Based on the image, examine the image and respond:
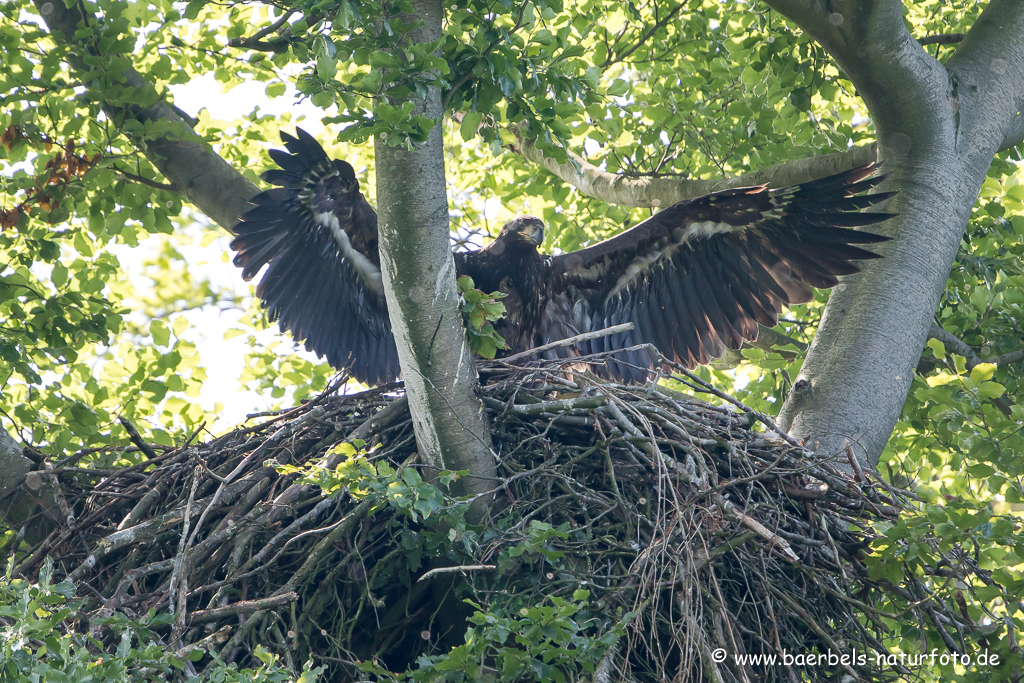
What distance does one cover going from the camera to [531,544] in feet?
9.04

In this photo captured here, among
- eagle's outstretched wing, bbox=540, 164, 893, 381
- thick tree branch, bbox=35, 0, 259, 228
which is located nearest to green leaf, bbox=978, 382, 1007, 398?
eagle's outstretched wing, bbox=540, 164, 893, 381

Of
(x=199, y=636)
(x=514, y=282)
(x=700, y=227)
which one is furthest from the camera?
(x=514, y=282)

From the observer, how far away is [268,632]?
286 centimetres

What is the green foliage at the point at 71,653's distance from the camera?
2094 mm

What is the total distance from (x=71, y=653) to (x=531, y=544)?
4.19 ft

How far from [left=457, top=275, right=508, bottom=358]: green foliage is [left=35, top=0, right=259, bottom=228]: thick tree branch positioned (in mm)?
1872

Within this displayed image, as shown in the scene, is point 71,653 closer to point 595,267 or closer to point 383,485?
point 383,485

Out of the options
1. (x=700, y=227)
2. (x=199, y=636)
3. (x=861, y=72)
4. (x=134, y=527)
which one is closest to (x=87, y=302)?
(x=134, y=527)

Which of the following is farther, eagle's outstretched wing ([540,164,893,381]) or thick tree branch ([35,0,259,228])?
thick tree branch ([35,0,259,228])

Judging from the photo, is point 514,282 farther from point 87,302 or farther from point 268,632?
point 268,632

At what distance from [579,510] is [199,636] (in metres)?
1.28

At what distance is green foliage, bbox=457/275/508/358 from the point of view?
10.1 feet

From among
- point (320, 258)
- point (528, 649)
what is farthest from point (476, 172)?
point (528, 649)

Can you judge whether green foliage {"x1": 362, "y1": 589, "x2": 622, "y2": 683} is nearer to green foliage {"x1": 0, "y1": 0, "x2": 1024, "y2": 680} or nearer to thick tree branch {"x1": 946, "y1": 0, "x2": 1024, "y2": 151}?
green foliage {"x1": 0, "y1": 0, "x2": 1024, "y2": 680}
